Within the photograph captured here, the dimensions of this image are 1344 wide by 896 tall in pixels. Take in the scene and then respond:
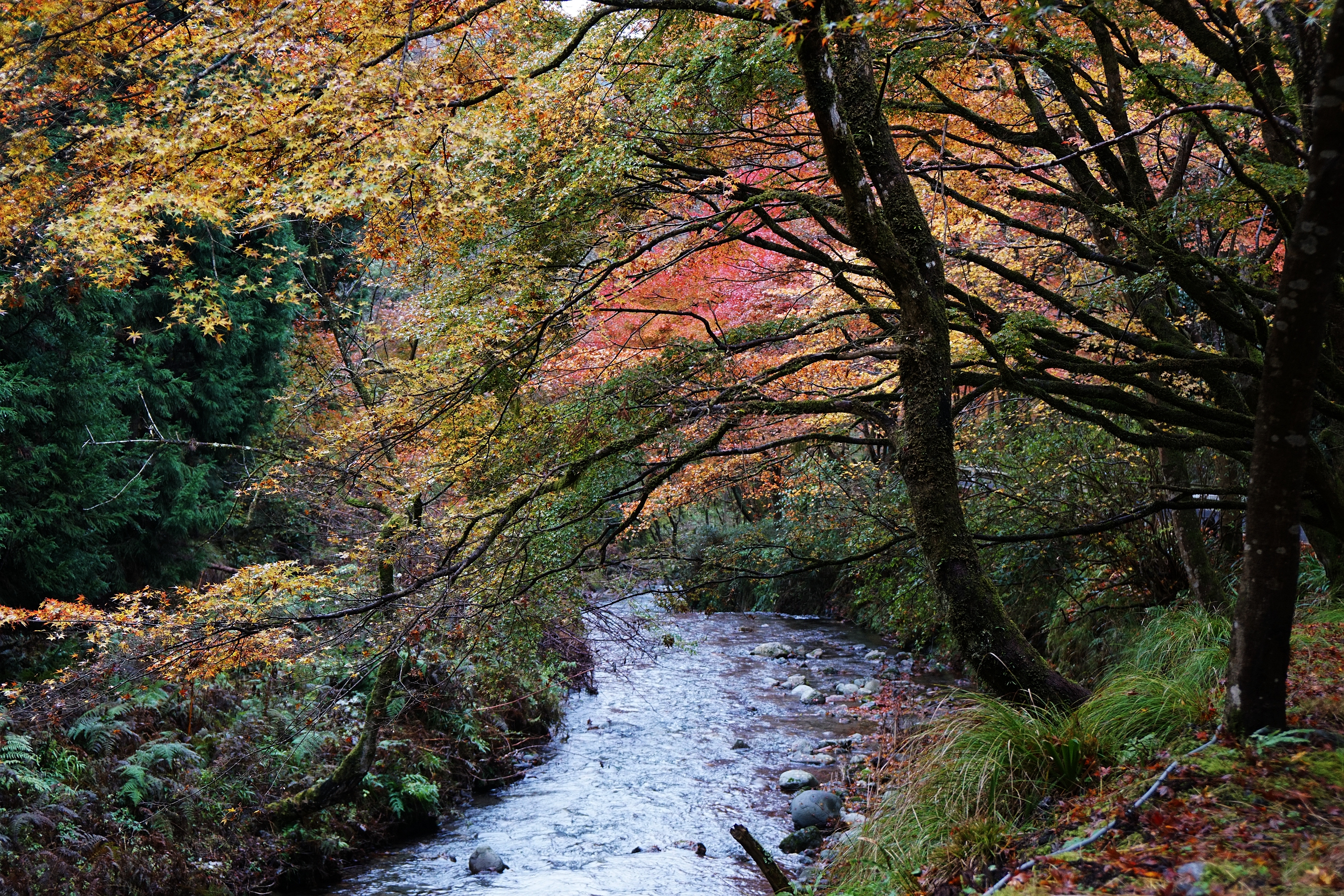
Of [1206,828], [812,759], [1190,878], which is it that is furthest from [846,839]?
[812,759]

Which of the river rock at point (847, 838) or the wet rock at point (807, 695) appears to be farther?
the wet rock at point (807, 695)

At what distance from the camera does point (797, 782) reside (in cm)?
832

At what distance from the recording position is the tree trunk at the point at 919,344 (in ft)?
14.2

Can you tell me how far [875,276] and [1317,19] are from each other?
2.38m

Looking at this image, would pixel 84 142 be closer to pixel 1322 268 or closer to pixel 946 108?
pixel 946 108

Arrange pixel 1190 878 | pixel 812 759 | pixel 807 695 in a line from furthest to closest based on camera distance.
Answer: pixel 807 695 → pixel 812 759 → pixel 1190 878

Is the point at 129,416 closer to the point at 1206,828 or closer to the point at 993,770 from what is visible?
the point at 993,770

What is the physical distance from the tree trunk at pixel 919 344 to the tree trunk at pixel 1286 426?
3.66 ft

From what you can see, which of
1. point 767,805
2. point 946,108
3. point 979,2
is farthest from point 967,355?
point 767,805

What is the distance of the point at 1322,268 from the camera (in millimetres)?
2816

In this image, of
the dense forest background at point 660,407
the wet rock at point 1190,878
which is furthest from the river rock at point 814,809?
the wet rock at point 1190,878

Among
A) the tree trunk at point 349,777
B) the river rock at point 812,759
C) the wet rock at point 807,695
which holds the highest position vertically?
the tree trunk at point 349,777

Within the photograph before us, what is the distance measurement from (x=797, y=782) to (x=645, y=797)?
5.06 feet

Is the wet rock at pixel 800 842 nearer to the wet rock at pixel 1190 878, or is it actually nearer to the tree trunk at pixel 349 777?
the tree trunk at pixel 349 777
